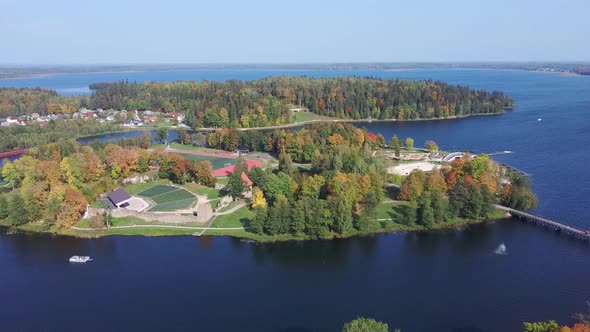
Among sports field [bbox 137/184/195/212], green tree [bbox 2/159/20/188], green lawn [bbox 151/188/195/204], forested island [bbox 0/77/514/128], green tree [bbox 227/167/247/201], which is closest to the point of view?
sports field [bbox 137/184/195/212]

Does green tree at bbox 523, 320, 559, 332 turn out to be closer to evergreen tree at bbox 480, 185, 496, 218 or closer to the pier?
the pier

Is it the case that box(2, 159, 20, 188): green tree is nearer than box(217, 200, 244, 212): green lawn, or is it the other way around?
box(217, 200, 244, 212): green lawn

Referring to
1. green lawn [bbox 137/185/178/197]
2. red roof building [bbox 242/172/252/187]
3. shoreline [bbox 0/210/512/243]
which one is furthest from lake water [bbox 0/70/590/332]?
red roof building [bbox 242/172/252/187]

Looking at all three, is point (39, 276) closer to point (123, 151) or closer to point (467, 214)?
point (123, 151)

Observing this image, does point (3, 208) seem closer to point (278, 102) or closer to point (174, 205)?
point (174, 205)

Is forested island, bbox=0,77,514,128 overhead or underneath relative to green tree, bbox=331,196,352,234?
overhead

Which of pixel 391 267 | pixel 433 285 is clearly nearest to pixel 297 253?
pixel 391 267

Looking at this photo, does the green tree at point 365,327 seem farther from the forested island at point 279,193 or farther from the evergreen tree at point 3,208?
the evergreen tree at point 3,208
